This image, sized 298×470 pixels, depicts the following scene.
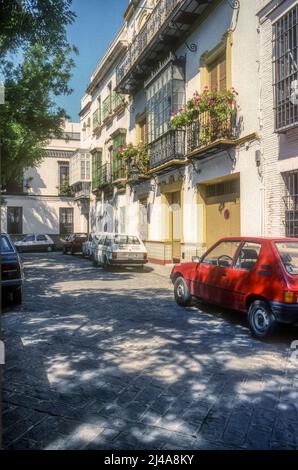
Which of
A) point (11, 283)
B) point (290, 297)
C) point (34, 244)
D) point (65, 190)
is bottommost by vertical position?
point (11, 283)

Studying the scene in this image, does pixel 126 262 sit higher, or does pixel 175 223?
pixel 175 223

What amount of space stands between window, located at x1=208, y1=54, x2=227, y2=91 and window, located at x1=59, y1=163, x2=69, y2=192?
2537 centimetres

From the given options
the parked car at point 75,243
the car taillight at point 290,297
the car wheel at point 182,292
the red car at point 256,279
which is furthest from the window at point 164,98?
the car taillight at point 290,297

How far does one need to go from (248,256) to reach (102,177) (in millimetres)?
21382

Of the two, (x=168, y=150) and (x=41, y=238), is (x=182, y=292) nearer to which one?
(x=168, y=150)

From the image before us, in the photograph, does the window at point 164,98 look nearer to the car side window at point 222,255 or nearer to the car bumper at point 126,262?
the car bumper at point 126,262

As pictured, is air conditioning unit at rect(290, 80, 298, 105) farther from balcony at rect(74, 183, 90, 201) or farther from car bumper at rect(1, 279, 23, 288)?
balcony at rect(74, 183, 90, 201)

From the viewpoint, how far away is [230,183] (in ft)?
43.4

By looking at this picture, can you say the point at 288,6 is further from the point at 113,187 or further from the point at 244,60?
the point at 113,187

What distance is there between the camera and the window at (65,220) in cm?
3747

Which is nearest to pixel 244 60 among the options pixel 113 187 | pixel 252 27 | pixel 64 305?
pixel 252 27

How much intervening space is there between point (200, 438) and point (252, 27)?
11.2m

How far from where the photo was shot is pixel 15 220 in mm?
36125

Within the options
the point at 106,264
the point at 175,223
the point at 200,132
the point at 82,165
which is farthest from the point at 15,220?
the point at 200,132
